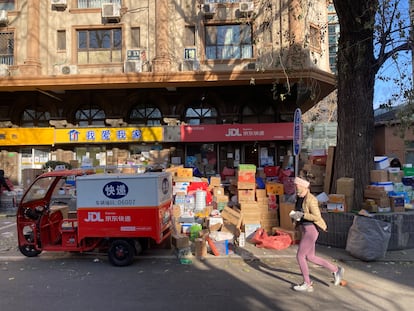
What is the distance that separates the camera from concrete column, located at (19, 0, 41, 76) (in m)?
17.7

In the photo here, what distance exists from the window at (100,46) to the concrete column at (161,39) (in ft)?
6.88

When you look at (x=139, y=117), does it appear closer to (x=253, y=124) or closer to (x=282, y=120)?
(x=253, y=124)

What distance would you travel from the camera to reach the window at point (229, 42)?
59.8 feet

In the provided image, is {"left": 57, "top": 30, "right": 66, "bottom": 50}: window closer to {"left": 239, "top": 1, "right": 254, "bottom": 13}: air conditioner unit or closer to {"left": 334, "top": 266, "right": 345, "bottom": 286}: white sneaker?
{"left": 239, "top": 1, "right": 254, "bottom": 13}: air conditioner unit

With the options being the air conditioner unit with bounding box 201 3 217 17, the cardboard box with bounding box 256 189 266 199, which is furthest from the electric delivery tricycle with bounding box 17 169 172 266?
the air conditioner unit with bounding box 201 3 217 17

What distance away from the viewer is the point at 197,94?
18.0 meters

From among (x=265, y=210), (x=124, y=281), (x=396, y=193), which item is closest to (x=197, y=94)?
(x=265, y=210)

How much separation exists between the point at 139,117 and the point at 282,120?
7.21m

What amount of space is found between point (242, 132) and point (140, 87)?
5244 mm

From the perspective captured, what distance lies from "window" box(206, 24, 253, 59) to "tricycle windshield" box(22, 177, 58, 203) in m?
12.8

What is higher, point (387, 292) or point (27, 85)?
point (27, 85)

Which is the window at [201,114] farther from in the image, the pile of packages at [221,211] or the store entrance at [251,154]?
the pile of packages at [221,211]

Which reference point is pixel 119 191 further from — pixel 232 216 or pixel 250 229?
pixel 250 229

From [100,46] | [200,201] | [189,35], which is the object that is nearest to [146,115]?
[100,46]
